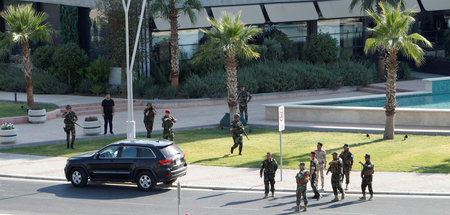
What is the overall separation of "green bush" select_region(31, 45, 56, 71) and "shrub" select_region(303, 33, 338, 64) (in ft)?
52.6

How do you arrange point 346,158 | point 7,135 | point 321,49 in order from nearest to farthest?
point 346,158, point 7,135, point 321,49

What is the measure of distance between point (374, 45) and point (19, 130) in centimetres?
1541

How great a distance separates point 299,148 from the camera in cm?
2548

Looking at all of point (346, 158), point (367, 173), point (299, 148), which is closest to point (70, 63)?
point (299, 148)

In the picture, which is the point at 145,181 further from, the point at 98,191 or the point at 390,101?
the point at 390,101

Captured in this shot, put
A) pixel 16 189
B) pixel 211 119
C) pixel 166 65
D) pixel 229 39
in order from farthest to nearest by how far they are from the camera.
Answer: pixel 166 65
pixel 211 119
pixel 229 39
pixel 16 189

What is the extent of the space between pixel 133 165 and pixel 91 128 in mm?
8816

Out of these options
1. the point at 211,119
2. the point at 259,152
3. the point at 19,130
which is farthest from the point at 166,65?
the point at 259,152

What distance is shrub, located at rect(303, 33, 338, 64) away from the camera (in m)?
44.5

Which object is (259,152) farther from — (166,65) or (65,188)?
(166,65)

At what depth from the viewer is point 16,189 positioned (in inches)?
821

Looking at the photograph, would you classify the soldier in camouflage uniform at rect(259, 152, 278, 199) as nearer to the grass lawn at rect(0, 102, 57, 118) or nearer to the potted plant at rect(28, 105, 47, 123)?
the potted plant at rect(28, 105, 47, 123)

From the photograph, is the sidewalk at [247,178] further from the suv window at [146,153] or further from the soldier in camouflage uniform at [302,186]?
the soldier in camouflage uniform at [302,186]

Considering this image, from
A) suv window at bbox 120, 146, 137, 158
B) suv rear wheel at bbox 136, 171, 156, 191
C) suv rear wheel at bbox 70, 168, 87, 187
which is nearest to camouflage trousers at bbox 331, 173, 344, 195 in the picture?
suv rear wheel at bbox 136, 171, 156, 191
